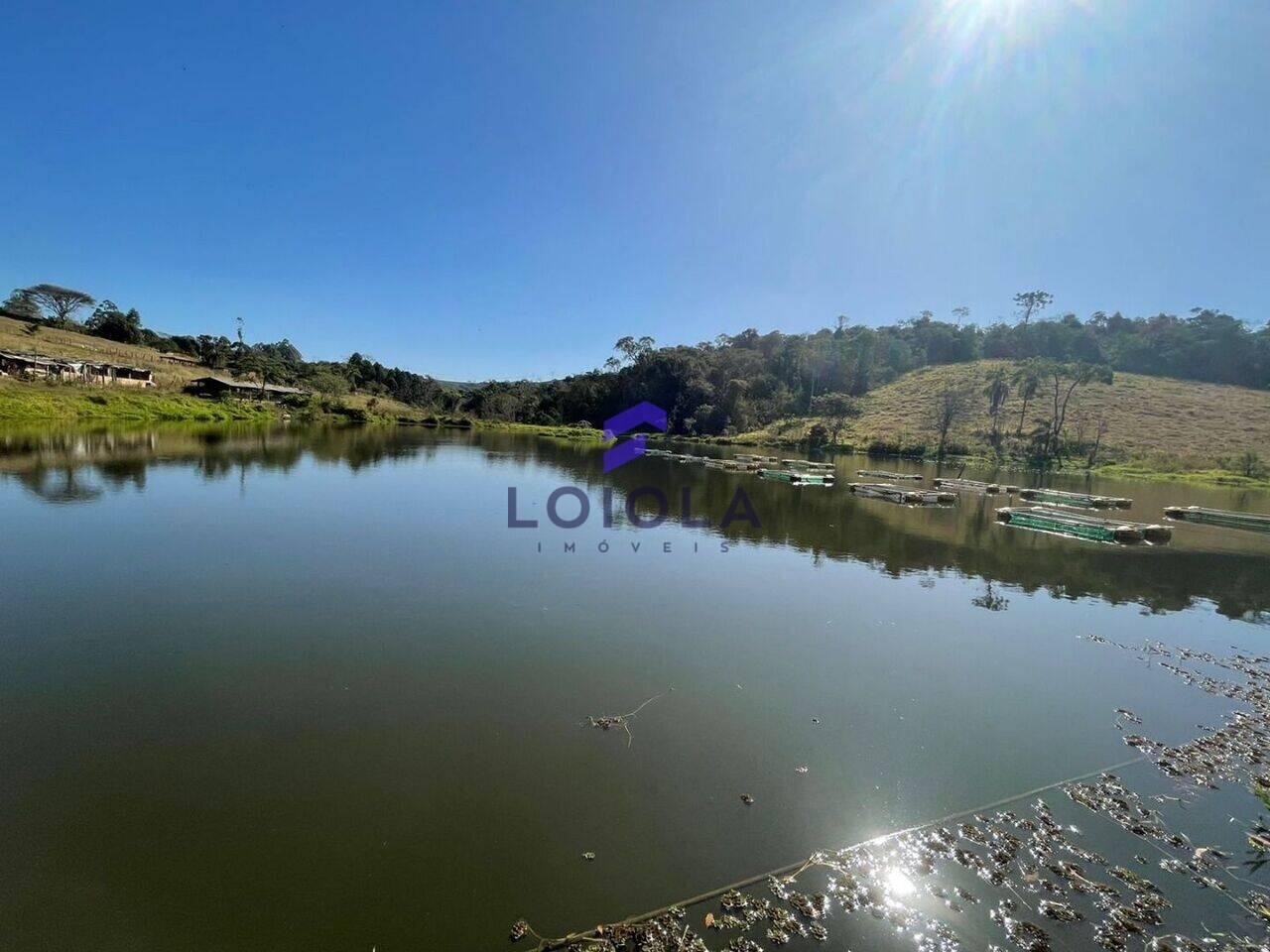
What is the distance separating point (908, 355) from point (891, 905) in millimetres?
96890

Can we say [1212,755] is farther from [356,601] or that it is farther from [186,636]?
[186,636]

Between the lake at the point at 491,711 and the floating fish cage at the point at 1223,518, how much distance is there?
39.7ft

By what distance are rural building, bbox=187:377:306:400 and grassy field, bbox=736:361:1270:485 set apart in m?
56.4

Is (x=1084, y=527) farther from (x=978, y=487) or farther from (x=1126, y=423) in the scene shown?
(x=1126, y=423)

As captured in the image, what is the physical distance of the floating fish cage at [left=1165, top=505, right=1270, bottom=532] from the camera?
71.0 feet

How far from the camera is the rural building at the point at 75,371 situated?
42.0 metres

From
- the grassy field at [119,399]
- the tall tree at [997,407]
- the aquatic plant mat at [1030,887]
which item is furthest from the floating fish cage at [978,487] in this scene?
the grassy field at [119,399]

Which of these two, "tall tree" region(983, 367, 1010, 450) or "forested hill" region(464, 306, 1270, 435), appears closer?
"tall tree" region(983, 367, 1010, 450)

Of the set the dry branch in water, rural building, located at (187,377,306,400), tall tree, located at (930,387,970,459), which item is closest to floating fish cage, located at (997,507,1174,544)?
the dry branch in water

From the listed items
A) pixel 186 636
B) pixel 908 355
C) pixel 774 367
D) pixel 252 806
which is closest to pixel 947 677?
pixel 252 806

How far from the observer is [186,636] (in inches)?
283

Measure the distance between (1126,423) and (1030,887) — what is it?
66.9 metres

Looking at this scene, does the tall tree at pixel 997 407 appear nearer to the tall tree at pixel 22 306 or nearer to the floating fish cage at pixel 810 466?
the floating fish cage at pixel 810 466

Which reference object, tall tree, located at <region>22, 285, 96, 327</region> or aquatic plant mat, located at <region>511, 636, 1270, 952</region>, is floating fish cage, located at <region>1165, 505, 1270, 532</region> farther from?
tall tree, located at <region>22, 285, 96, 327</region>
